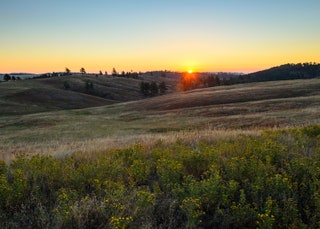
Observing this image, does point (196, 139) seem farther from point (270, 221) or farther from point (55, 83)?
point (55, 83)

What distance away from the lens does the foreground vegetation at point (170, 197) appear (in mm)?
4508

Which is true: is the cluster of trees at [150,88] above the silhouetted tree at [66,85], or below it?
below

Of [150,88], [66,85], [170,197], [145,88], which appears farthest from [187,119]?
[66,85]

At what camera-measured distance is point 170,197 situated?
17.4 ft

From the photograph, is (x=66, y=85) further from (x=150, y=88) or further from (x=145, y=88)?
(x=150, y=88)

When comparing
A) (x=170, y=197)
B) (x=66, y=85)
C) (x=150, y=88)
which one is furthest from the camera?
(x=66, y=85)

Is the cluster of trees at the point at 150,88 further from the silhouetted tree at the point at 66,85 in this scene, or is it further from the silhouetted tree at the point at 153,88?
the silhouetted tree at the point at 66,85

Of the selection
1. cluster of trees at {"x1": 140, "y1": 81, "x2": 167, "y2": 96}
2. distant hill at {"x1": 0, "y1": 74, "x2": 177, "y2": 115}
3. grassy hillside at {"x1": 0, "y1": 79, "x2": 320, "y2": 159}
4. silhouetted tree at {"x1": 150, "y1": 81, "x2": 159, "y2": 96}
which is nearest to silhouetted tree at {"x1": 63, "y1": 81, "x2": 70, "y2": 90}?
distant hill at {"x1": 0, "y1": 74, "x2": 177, "y2": 115}

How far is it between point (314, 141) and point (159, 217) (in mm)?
5938

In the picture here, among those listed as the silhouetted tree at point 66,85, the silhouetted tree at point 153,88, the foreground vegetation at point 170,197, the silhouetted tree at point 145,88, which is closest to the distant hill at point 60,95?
the silhouetted tree at point 66,85

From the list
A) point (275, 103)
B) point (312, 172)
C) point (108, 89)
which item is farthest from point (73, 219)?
point (108, 89)

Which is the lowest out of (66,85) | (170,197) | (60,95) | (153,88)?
(60,95)

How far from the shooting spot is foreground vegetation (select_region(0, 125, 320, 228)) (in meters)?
4.51

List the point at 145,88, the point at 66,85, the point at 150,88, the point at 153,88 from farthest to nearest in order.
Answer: the point at 66,85 → the point at 150,88 → the point at 153,88 → the point at 145,88
